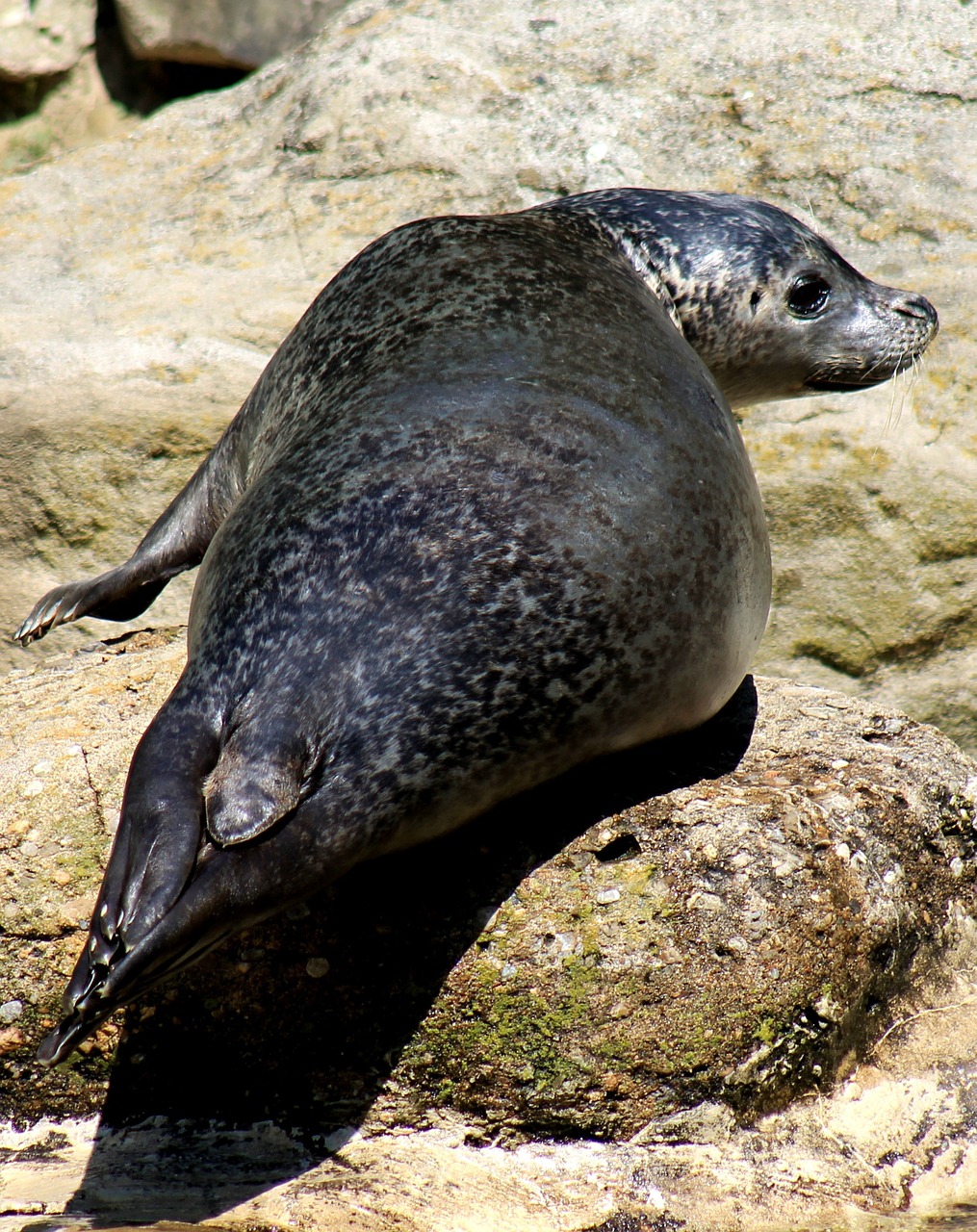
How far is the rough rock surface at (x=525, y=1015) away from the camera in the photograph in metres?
2.37

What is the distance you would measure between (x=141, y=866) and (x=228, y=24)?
6.50 metres

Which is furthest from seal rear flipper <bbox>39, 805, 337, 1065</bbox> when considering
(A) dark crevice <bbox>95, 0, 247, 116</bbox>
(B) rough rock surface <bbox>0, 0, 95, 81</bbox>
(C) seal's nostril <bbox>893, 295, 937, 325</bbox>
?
(B) rough rock surface <bbox>0, 0, 95, 81</bbox>

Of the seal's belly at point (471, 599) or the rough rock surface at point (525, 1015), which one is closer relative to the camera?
the seal's belly at point (471, 599)

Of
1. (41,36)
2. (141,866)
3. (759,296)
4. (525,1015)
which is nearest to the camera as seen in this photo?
(141,866)

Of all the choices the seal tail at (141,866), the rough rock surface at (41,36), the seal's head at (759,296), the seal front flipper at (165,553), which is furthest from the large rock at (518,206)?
the seal tail at (141,866)

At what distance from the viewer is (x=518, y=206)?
15.8ft

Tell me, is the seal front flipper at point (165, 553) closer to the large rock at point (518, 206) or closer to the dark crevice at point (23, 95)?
the large rock at point (518, 206)

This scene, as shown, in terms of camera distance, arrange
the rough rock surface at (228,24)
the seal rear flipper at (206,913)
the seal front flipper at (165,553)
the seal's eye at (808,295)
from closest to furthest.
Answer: the seal rear flipper at (206,913) < the seal front flipper at (165,553) < the seal's eye at (808,295) < the rough rock surface at (228,24)

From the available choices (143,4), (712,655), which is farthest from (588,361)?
(143,4)

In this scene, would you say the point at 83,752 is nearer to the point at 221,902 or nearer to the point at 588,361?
the point at 221,902

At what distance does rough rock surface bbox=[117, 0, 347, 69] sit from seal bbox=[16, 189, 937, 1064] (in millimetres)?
4730

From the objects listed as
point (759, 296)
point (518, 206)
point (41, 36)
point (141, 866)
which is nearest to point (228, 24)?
point (41, 36)

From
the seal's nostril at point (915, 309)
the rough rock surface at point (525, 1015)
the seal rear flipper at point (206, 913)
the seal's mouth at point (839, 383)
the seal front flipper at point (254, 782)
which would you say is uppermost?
the seal front flipper at point (254, 782)

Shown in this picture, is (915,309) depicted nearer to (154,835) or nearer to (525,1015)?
(525,1015)
